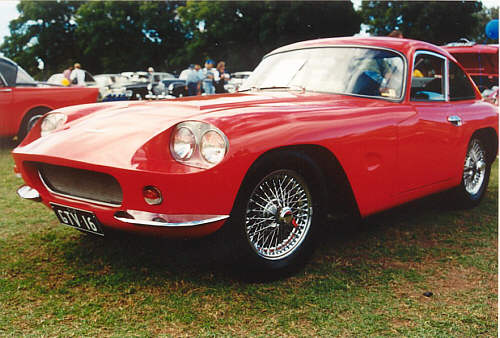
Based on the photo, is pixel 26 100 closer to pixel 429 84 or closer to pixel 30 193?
pixel 30 193

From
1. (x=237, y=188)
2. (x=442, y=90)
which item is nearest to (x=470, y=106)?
(x=442, y=90)

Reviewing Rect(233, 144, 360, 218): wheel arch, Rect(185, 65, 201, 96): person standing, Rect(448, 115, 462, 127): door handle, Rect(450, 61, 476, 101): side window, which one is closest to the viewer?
Rect(233, 144, 360, 218): wheel arch

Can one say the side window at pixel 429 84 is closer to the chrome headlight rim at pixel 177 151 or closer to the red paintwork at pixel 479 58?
the chrome headlight rim at pixel 177 151

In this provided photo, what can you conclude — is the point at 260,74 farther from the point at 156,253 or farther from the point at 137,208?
the point at 137,208

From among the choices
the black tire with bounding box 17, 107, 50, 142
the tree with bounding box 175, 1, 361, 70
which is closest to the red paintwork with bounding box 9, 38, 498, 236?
the black tire with bounding box 17, 107, 50, 142

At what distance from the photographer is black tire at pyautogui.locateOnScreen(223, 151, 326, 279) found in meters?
2.70

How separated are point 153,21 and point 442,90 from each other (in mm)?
44674

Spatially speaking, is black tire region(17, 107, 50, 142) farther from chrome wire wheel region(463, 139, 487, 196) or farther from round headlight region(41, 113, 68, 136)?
chrome wire wheel region(463, 139, 487, 196)

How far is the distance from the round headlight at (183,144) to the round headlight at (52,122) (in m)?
1.23

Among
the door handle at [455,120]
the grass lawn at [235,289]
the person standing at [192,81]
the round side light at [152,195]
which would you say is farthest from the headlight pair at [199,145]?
the person standing at [192,81]

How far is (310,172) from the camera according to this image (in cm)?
301

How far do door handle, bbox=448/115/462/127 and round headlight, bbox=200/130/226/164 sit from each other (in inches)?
92.1

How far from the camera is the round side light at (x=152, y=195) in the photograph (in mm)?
2469

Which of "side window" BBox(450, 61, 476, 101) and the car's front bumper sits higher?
"side window" BBox(450, 61, 476, 101)
